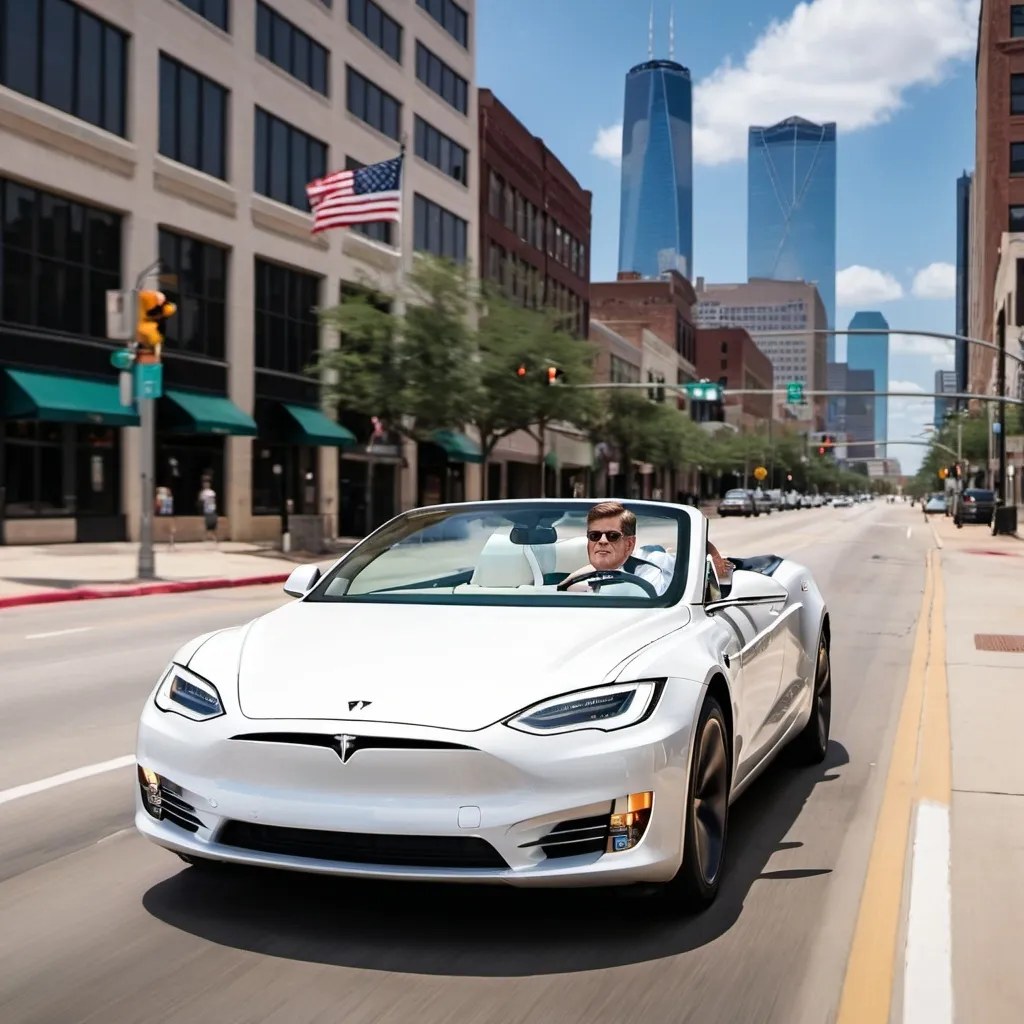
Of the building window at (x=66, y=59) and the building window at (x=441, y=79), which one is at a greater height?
the building window at (x=441, y=79)

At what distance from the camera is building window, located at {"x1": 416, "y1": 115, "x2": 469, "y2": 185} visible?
50.6 metres

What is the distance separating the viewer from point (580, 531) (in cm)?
675

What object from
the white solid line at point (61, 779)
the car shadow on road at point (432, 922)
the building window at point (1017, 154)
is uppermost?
the building window at point (1017, 154)

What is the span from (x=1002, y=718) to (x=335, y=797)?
6029 mm

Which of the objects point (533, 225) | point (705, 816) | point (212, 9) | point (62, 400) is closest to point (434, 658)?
point (705, 816)

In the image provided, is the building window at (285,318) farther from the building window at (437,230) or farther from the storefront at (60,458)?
the storefront at (60,458)

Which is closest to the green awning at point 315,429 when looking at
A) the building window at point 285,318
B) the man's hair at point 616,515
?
the building window at point 285,318

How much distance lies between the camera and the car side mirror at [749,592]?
17.0ft

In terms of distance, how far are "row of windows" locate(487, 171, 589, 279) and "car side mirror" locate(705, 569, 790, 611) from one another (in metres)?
54.8

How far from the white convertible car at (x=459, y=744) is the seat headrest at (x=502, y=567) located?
0.50 meters

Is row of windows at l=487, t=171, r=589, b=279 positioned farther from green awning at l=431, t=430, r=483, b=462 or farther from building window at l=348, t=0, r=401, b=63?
green awning at l=431, t=430, r=483, b=462

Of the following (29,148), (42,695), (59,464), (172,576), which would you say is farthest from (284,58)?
(42,695)

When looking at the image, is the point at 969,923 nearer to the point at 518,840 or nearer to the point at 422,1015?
the point at 518,840

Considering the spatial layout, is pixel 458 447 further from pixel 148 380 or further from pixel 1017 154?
pixel 1017 154
